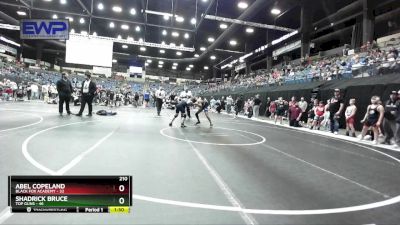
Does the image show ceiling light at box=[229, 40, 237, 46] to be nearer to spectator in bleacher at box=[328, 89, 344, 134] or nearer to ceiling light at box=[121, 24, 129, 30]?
ceiling light at box=[121, 24, 129, 30]

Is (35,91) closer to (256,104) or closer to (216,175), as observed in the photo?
(256,104)

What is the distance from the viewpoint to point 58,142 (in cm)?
747

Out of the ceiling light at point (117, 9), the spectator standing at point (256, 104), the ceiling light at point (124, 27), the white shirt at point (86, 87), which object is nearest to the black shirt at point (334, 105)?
the spectator standing at point (256, 104)

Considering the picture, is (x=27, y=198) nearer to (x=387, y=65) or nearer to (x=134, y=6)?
(x=387, y=65)

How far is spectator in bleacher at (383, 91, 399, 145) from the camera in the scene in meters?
10.9

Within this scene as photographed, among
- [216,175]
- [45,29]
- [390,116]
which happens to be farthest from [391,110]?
[45,29]

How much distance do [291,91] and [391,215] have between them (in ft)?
62.6

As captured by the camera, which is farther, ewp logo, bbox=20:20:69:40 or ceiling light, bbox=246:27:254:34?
ceiling light, bbox=246:27:254:34

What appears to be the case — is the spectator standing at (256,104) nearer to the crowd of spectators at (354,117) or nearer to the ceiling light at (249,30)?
the crowd of spectators at (354,117)

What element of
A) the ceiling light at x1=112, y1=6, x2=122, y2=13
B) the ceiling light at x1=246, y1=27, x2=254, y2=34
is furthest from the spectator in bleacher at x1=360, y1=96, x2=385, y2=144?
the ceiling light at x1=112, y1=6, x2=122, y2=13

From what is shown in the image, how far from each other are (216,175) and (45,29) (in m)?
13.5

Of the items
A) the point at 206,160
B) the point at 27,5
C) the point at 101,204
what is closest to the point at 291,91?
the point at 206,160
